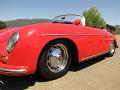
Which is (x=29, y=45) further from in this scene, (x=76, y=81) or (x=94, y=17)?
(x=94, y=17)

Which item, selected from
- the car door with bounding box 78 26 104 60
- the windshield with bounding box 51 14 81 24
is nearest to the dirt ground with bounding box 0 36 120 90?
the car door with bounding box 78 26 104 60

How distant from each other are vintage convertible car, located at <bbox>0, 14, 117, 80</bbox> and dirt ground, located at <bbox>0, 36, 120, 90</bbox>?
0.65 feet

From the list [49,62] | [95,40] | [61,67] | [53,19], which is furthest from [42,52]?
[53,19]

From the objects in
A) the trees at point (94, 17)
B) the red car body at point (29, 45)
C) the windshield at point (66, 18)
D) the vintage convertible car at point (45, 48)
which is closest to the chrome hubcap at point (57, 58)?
the vintage convertible car at point (45, 48)

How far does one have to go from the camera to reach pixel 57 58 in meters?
4.05

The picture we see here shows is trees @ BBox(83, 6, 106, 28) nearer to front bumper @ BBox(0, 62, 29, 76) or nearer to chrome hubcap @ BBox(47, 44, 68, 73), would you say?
chrome hubcap @ BBox(47, 44, 68, 73)

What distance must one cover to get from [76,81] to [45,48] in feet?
2.78

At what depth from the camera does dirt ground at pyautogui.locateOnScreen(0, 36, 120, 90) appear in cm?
363

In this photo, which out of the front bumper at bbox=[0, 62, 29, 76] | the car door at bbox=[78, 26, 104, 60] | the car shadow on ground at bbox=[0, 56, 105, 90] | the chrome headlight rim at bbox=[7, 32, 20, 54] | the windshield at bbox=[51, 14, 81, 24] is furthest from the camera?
the windshield at bbox=[51, 14, 81, 24]

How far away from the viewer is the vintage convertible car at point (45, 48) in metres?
3.36

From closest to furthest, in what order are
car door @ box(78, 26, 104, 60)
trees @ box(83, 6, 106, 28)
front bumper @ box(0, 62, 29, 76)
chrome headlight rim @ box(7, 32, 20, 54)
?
front bumper @ box(0, 62, 29, 76)
chrome headlight rim @ box(7, 32, 20, 54)
car door @ box(78, 26, 104, 60)
trees @ box(83, 6, 106, 28)

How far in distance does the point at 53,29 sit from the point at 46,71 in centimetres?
72

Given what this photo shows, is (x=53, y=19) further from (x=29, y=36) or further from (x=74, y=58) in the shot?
(x=29, y=36)

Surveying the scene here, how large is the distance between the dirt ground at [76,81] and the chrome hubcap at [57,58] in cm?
22
